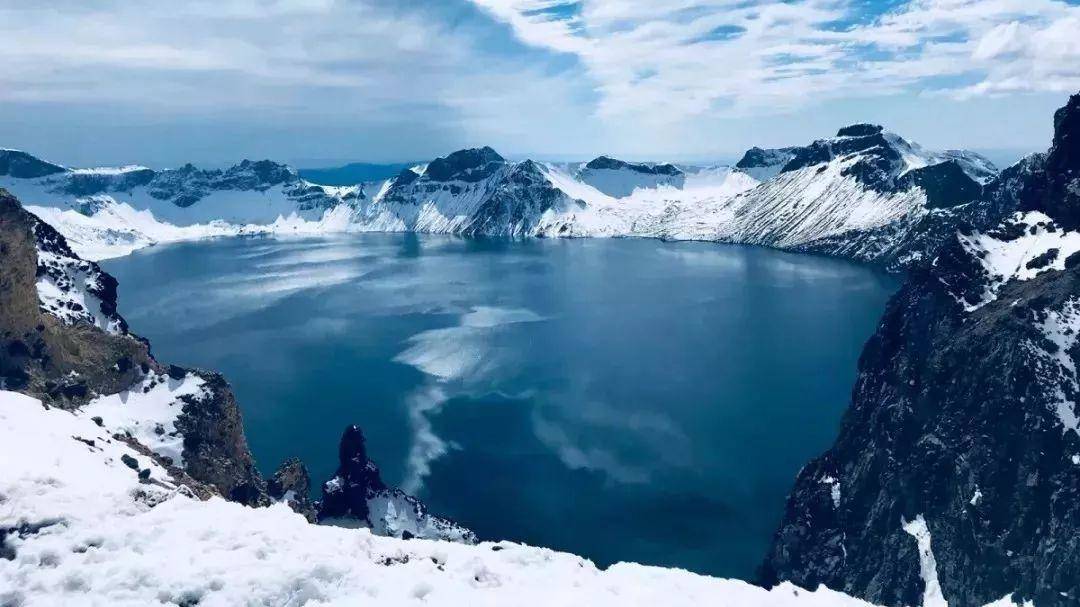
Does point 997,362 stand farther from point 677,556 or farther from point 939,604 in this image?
point 677,556

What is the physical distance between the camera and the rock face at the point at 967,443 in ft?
220

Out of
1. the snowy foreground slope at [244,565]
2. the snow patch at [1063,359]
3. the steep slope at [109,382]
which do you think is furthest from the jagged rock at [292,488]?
the snow patch at [1063,359]

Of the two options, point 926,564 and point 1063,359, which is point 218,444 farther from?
point 1063,359

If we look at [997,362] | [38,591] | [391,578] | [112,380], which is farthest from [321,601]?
[997,362]

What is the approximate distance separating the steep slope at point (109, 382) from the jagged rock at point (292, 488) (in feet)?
0.52

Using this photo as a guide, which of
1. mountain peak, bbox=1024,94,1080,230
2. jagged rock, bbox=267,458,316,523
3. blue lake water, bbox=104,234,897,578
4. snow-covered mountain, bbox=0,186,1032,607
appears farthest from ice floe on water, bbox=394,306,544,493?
mountain peak, bbox=1024,94,1080,230

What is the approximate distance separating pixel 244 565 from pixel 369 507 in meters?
60.6

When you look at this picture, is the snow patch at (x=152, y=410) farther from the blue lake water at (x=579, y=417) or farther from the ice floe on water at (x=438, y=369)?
the ice floe on water at (x=438, y=369)

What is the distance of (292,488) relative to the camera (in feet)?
269

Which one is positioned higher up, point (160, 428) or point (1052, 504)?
point (160, 428)

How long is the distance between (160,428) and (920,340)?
8843 cm

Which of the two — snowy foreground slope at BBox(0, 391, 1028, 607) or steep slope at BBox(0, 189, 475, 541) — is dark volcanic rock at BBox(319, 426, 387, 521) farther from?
snowy foreground slope at BBox(0, 391, 1028, 607)

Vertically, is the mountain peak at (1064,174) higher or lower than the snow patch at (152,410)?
higher

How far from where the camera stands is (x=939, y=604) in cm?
6950
